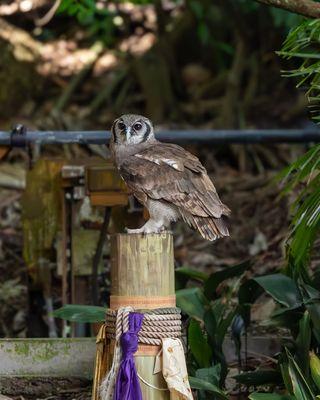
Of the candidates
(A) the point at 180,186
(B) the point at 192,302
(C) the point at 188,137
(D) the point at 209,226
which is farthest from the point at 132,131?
(C) the point at 188,137

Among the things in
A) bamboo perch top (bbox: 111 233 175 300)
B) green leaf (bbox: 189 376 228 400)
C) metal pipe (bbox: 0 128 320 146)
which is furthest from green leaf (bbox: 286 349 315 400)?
metal pipe (bbox: 0 128 320 146)

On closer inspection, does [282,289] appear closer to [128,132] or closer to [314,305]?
[314,305]

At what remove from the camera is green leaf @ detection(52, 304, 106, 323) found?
5.09m

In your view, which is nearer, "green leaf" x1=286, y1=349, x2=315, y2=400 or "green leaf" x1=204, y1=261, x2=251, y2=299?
"green leaf" x1=286, y1=349, x2=315, y2=400

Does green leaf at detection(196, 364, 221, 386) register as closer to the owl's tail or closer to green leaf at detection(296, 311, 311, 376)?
green leaf at detection(296, 311, 311, 376)

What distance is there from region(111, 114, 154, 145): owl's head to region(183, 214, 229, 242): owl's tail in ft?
2.09

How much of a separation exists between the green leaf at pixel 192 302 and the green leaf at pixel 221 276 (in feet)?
0.50

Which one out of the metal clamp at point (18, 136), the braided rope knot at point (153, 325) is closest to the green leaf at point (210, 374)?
the braided rope knot at point (153, 325)

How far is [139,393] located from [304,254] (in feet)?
4.69

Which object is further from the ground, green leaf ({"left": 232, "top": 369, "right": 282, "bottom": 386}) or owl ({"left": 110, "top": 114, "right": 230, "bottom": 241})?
owl ({"left": 110, "top": 114, "right": 230, "bottom": 241})

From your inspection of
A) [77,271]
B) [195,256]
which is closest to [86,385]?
[77,271]

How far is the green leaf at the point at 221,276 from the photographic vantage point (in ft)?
18.6

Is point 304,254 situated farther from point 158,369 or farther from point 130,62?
point 130,62

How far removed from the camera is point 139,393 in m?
3.94
